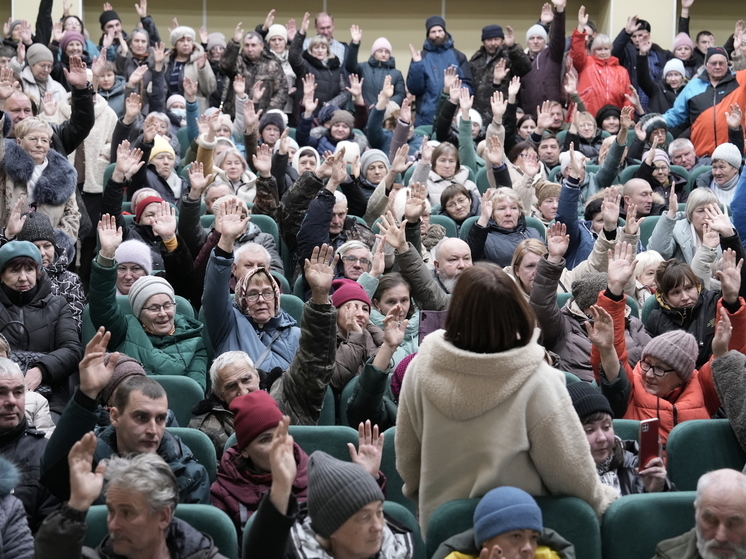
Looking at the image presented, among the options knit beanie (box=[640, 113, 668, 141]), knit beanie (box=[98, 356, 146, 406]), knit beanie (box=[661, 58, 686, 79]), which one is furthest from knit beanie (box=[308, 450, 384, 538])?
knit beanie (box=[661, 58, 686, 79])

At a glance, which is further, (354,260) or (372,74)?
(372,74)

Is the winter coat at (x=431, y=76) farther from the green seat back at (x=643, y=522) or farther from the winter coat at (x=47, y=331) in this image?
the green seat back at (x=643, y=522)

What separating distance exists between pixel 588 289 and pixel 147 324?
176 cm

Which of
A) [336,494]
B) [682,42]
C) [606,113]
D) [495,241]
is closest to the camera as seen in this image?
[336,494]

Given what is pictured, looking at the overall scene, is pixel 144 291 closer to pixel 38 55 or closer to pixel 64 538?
pixel 64 538

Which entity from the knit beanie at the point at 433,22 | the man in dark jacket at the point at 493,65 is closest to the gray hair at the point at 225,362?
the man in dark jacket at the point at 493,65

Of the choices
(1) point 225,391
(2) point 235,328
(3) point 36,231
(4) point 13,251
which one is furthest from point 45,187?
(1) point 225,391

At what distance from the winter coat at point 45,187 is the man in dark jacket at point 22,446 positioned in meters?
2.08

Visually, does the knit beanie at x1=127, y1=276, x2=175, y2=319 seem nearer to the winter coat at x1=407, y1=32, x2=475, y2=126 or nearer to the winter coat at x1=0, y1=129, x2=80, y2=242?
the winter coat at x1=0, y1=129, x2=80, y2=242

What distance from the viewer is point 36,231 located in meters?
4.31

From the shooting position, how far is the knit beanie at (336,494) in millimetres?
2260

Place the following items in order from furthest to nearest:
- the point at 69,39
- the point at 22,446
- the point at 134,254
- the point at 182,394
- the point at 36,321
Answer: the point at 69,39 → the point at 134,254 → the point at 36,321 → the point at 182,394 → the point at 22,446

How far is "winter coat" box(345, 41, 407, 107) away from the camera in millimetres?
8641

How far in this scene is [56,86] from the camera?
7199 millimetres
